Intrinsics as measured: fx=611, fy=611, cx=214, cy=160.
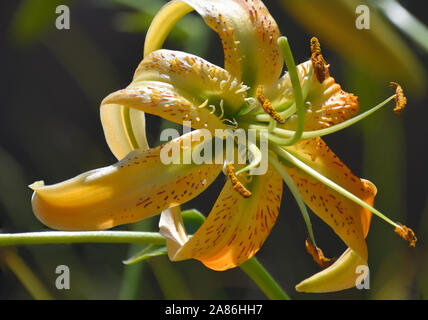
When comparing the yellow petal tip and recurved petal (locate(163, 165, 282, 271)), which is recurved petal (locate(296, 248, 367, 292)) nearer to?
recurved petal (locate(163, 165, 282, 271))

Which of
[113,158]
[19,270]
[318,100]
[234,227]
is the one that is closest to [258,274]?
[234,227]

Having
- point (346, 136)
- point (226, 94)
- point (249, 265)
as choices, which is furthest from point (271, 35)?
point (346, 136)

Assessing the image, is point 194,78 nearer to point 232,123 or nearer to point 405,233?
point 232,123

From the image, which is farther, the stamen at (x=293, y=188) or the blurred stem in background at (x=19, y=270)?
the blurred stem in background at (x=19, y=270)

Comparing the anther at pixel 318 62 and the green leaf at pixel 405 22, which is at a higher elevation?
the green leaf at pixel 405 22

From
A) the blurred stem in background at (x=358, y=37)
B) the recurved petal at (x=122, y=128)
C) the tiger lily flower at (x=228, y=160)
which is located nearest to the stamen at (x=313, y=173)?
the tiger lily flower at (x=228, y=160)

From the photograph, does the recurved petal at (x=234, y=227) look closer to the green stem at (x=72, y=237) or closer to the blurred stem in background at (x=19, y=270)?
the green stem at (x=72, y=237)

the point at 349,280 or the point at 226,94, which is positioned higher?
the point at 226,94
